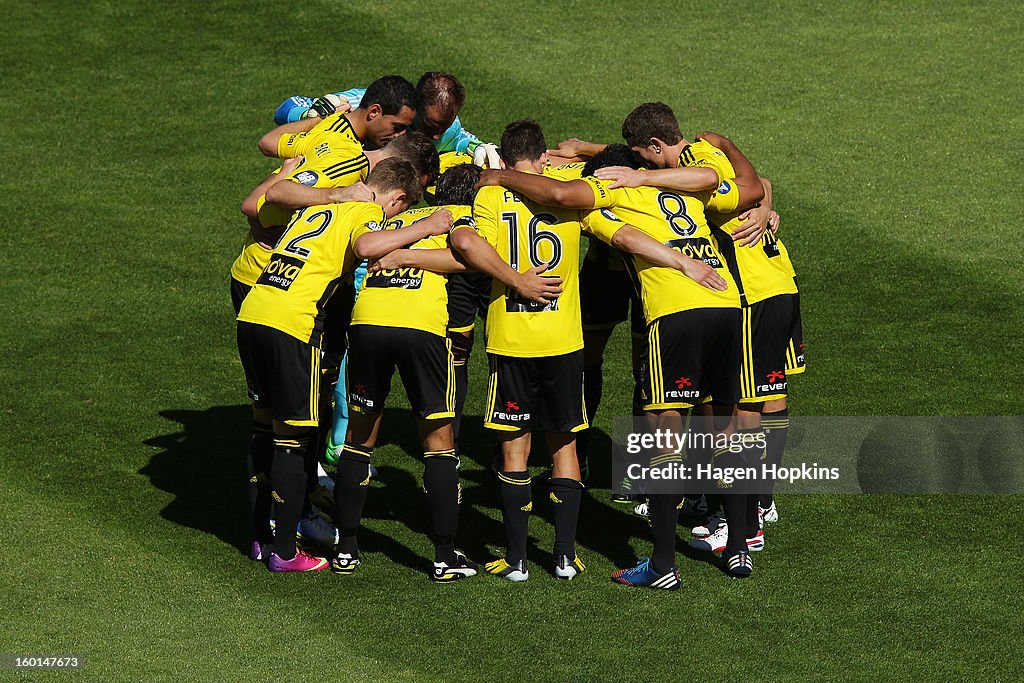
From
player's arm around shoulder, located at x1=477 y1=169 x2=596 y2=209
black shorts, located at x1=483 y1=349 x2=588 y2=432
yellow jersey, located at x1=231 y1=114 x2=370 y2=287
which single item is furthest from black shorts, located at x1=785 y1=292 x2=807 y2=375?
yellow jersey, located at x1=231 y1=114 x2=370 y2=287

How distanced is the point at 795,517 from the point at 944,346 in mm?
3456

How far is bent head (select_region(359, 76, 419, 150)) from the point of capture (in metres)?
8.87

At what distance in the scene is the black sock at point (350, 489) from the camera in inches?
313

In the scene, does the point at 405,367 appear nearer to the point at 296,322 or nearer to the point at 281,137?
the point at 296,322

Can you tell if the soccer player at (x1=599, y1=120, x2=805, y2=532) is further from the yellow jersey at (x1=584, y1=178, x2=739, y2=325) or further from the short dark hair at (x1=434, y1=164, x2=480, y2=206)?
the short dark hair at (x1=434, y1=164, x2=480, y2=206)

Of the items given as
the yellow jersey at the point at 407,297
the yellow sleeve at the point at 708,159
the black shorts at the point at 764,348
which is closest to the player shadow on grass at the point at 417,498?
the yellow jersey at the point at 407,297

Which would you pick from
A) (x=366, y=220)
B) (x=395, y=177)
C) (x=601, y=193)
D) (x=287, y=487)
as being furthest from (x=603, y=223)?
(x=287, y=487)

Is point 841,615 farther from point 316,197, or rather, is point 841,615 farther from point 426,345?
point 316,197

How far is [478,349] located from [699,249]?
175 inches

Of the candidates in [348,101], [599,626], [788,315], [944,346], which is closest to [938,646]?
[599,626]

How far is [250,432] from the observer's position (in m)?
10.4

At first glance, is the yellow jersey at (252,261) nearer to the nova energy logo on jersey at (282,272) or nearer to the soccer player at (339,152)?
the soccer player at (339,152)

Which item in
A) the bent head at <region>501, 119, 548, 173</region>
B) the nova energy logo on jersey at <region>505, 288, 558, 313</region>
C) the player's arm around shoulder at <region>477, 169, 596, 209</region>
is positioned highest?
the bent head at <region>501, 119, 548, 173</region>

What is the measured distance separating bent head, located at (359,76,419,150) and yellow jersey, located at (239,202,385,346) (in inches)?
43.8
